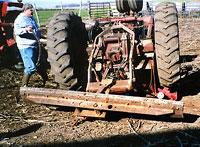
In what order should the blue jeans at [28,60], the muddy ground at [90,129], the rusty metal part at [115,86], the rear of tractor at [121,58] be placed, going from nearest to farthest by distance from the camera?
the muddy ground at [90,129] → the rusty metal part at [115,86] → the rear of tractor at [121,58] → the blue jeans at [28,60]

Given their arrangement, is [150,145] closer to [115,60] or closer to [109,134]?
[109,134]

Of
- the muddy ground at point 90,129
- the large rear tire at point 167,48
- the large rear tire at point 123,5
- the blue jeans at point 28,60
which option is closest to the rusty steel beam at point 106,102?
the muddy ground at point 90,129

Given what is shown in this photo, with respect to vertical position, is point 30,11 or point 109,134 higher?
point 30,11

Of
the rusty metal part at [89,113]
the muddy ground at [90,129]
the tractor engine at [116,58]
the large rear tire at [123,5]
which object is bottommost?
the muddy ground at [90,129]

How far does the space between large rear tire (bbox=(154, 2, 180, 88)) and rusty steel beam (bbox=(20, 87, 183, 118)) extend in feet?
2.77

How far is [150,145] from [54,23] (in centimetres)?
274

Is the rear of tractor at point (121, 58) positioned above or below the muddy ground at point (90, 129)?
above

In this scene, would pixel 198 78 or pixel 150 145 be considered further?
pixel 198 78

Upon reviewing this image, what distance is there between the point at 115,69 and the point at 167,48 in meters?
1.00

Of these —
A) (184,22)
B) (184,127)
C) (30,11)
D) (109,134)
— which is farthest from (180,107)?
(184,22)

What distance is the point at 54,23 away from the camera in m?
4.42

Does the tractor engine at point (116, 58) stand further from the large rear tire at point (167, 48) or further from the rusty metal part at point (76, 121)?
the rusty metal part at point (76, 121)

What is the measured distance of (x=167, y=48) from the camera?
399cm

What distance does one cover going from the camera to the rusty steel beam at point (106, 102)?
336cm
